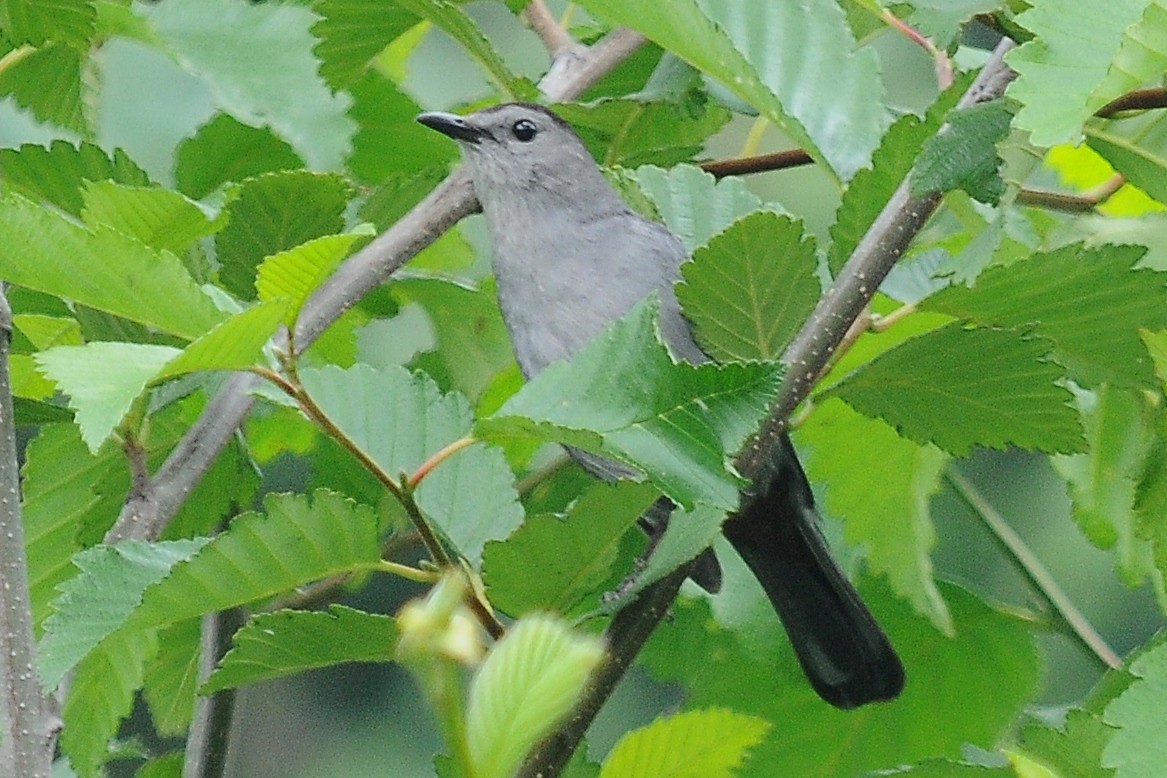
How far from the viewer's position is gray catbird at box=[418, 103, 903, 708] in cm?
190

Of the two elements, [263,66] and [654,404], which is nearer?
[654,404]

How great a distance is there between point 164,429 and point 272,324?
62cm

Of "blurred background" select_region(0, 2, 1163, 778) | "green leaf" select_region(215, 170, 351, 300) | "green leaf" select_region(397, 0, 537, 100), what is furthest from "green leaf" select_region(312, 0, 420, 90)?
"blurred background" select_region(0, 2, 1163, 778)

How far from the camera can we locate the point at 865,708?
1.66 m

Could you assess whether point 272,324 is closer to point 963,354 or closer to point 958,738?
point 963,354

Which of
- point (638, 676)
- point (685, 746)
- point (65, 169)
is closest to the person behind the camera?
point (685, 746)

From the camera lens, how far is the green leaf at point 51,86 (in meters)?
1.45

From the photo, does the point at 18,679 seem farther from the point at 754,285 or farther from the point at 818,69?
the point at 818,69

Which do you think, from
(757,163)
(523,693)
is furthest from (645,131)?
(523,693)

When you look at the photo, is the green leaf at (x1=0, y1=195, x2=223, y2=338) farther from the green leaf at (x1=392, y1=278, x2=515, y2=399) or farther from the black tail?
the black tail

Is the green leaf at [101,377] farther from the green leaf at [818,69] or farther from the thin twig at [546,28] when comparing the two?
the thin twig at [546,28]

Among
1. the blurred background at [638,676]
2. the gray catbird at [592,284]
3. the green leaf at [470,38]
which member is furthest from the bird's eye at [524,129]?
the blurred background at [638,676]

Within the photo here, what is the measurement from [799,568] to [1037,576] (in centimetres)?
49

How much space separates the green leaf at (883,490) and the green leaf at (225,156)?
1.77ft
